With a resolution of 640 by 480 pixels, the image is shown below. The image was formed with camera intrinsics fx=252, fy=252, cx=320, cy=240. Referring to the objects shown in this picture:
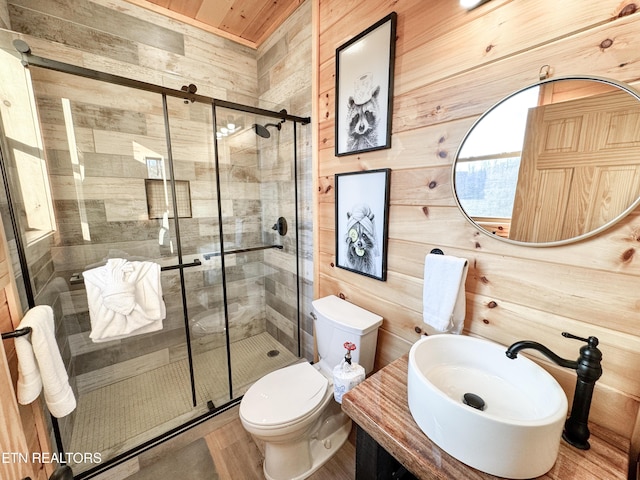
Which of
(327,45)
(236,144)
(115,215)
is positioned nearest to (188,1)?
(236,144)

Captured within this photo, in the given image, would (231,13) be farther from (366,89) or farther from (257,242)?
(257,242)

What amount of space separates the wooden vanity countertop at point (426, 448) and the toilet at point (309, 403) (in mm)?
437

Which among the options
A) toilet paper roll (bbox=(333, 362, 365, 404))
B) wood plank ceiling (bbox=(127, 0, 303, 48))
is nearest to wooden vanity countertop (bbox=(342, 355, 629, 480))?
toilet paper roll (bbox=(333, 362, 365, 404))

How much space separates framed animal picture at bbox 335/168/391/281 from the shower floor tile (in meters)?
1.25

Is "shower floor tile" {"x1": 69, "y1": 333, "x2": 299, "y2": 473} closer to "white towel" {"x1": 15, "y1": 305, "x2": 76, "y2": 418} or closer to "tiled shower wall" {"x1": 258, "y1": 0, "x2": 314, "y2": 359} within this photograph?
"tiled shower wall" {"x1": 258, "y1": 0, "x2": 314, "y2": 359}

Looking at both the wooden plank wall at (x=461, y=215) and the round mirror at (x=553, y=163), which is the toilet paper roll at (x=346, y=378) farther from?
the round mirror at (x=553, y=163)

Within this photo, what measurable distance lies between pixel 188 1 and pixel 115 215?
1.60 metres

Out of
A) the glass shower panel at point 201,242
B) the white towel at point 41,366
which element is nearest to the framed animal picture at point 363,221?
the glass shower panel at point 201,242

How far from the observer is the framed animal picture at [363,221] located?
132 cm

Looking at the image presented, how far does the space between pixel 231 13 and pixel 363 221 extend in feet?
6.21

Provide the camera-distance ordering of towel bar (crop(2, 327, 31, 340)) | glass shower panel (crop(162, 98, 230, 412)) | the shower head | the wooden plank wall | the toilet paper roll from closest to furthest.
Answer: the wooden plank wall < towel bar (crop(2, 327, 31, 340)) < the toilet paper roll < glass shower panel (crop(162, 98, 230, 412)) < the shower head

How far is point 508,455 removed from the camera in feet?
1.99

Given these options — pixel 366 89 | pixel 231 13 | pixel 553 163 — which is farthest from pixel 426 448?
pixel 231 13

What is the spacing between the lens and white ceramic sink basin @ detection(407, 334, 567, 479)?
1.97ft
